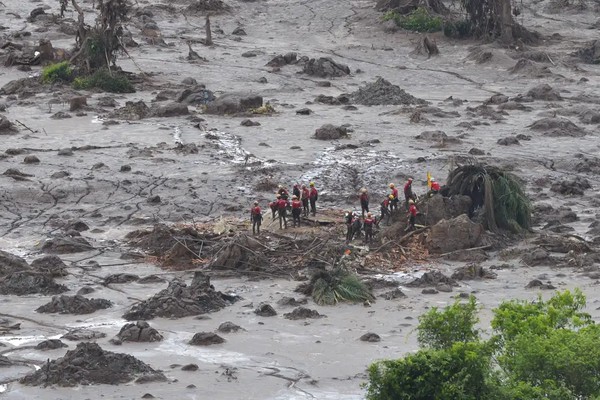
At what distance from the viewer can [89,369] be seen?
53.0 feet

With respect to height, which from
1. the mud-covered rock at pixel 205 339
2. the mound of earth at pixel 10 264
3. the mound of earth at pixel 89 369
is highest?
the mound of earth at pixel 89 369

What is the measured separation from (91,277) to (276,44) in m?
27.1

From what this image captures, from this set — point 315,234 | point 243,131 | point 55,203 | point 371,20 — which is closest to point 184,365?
point 315,234

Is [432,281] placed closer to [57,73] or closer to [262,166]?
[262,166]

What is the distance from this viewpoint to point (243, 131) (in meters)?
33.2

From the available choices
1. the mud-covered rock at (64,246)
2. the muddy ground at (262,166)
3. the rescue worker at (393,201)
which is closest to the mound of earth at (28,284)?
the muddy ground at (262,166)

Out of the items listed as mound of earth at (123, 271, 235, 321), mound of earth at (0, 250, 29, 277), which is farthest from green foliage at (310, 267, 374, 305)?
mound of earth at (0, 250, 29, 277)

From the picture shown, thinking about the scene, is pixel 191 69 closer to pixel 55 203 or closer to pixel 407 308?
pixel 55 203

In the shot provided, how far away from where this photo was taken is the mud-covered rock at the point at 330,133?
105 feet

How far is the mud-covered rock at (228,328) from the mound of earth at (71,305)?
215 cm

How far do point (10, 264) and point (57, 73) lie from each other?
61.8 feet

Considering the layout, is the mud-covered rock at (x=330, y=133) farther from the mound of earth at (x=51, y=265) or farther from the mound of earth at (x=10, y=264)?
the mound of earth at (x=10, y=264)

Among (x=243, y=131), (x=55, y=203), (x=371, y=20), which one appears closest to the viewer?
(x=55, y=203)

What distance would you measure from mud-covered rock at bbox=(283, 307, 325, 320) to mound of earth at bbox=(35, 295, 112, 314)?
2776 millimetres
